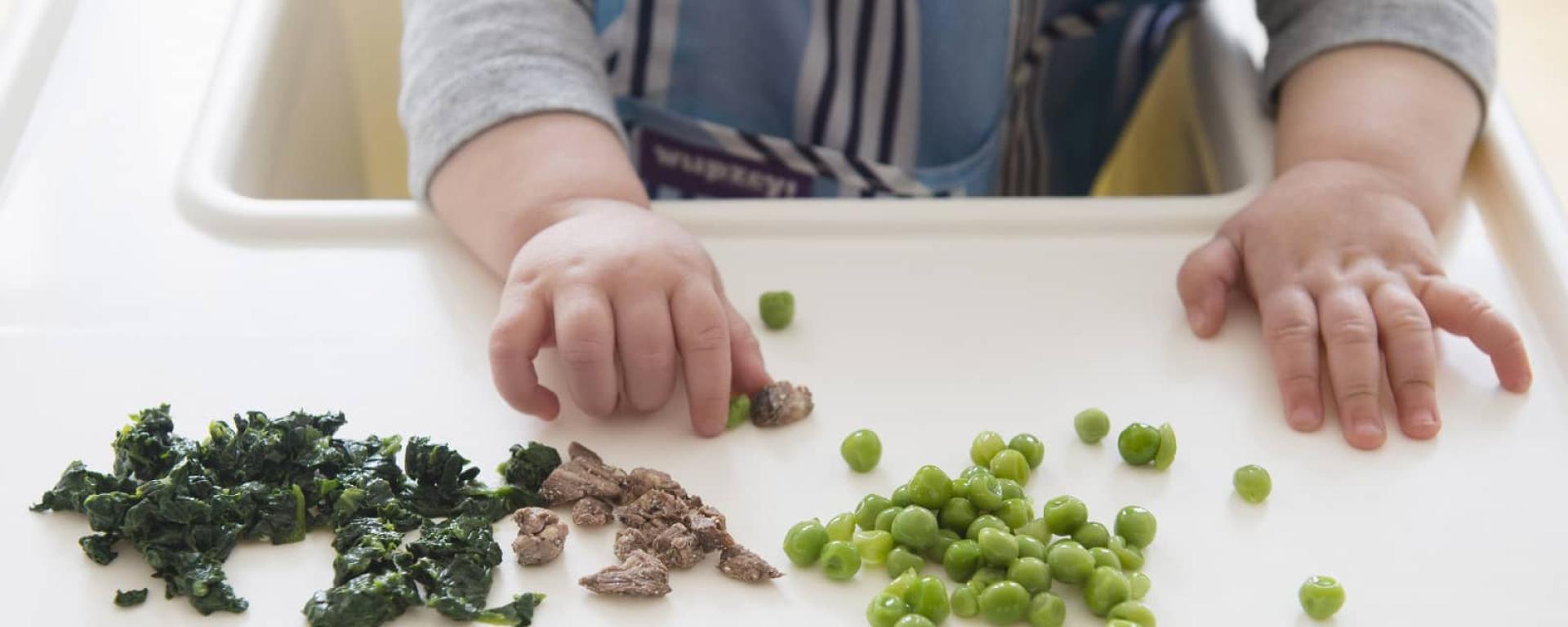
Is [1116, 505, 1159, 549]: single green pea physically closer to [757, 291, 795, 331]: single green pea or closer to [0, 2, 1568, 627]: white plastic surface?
[0, 2, 1568, 627]: white plastic surface

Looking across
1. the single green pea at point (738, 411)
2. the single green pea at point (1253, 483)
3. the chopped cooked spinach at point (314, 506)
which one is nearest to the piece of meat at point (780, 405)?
the single green pea at point (738, 411)

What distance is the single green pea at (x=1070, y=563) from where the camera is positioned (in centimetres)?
61

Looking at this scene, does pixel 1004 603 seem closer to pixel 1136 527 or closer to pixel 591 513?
pixel 1136 527

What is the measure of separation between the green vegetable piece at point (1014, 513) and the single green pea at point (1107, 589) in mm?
53

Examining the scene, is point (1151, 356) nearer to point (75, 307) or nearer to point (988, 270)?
point (988, 270)

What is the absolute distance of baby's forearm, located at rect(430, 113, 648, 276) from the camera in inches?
31.9

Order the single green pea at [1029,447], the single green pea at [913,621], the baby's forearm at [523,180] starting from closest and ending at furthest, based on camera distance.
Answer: the single green pea at [913,621] → the single green pea at [1029,447] → the baby's forearm at [523,180]

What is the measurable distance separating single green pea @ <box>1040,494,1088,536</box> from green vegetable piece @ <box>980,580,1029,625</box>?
0.17 ft

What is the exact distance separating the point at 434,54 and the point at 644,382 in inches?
12.6

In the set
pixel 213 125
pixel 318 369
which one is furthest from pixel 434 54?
pixel 318 369

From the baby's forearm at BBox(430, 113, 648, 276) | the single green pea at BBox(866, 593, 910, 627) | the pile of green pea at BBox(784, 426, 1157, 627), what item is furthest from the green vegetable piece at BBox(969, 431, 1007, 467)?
the baby's forearm at BBox(430, 113, 648, 276)

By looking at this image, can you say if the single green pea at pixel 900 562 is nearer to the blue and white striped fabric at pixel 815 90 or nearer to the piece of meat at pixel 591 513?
the piece of meat at pixel 591 513

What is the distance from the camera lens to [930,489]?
25.8 inches

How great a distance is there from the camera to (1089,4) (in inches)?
45.4
